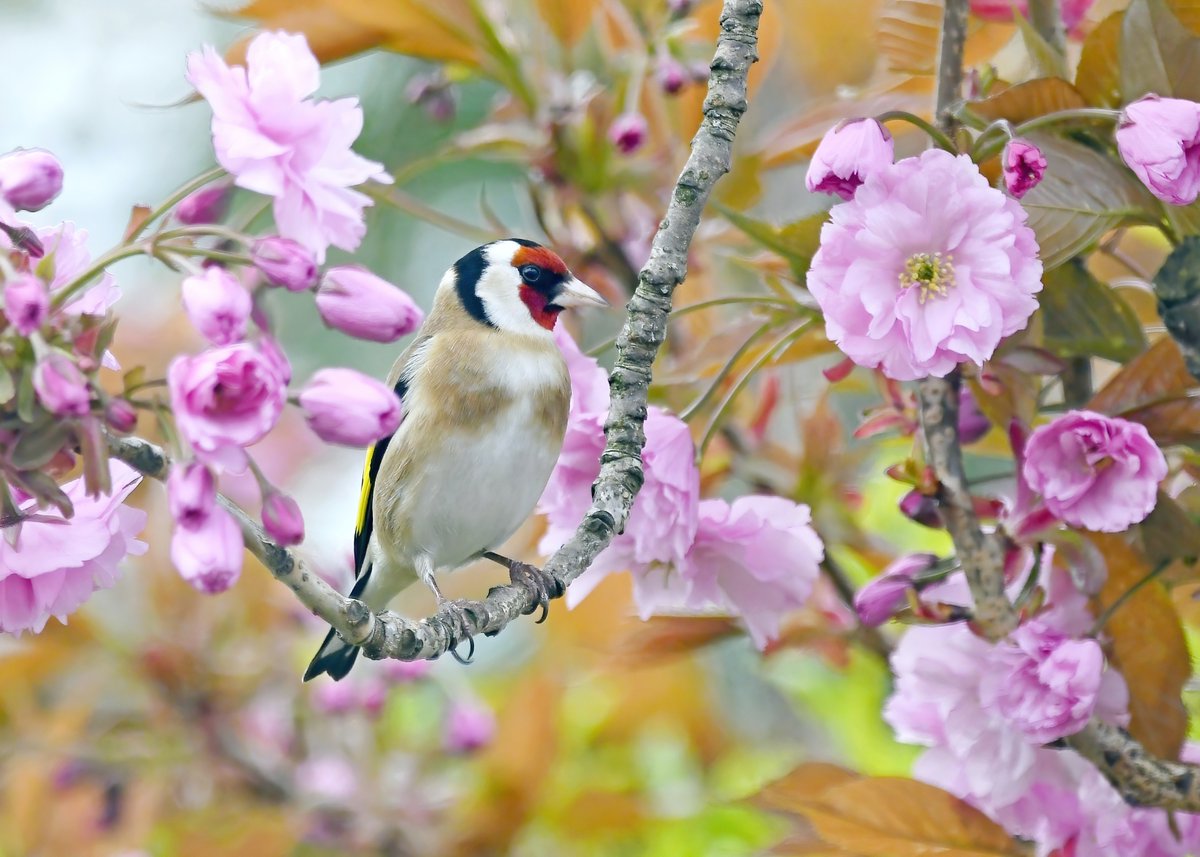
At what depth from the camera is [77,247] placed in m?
1.13

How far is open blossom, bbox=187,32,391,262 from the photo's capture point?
41.7 inches

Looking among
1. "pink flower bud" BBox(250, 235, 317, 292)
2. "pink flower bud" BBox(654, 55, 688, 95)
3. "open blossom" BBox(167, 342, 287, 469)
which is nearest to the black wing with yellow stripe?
"pink flower bud" BBox(654, 55, 688, 95)

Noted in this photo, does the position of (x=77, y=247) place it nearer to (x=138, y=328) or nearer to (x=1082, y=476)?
(x=1082, y=476)

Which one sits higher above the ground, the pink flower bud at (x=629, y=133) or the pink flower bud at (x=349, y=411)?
the pink flower bud at (x=349, y=411)

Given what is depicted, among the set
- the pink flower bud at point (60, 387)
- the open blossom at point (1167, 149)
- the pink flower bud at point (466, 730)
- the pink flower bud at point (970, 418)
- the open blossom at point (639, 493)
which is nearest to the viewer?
the pink flower bud at point (60, 387)

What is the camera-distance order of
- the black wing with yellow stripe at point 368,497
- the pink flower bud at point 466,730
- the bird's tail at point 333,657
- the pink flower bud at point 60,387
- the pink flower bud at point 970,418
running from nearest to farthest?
1. the pink flower bud at point 60,387
2. the pink flower bud at point 970,418
3. the bird's tail at point 333,657
4. the black wing with yellow stripe at point 368,497
5. the pink flower bud at point 466,730

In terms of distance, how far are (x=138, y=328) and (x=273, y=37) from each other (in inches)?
105

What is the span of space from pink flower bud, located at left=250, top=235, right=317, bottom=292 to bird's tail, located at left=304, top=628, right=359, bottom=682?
1.00 meters

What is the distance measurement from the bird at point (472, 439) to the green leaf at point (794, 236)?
1.60 ft

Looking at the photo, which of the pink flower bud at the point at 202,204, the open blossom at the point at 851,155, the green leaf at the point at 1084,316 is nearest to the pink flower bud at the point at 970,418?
the green leaf at the point at 1084,316

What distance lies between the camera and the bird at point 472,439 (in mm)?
1871

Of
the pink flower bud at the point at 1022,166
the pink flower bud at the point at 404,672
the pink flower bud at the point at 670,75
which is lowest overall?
the pink flower bud at the point at 404,672

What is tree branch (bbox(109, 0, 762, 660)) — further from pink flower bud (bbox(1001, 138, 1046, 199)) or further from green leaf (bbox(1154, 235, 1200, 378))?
green leaf (bbox(1154, 235, 1200, 378))

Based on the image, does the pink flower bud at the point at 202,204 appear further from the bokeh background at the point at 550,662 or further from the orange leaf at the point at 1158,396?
the orange leaf at the point at 1158,396
